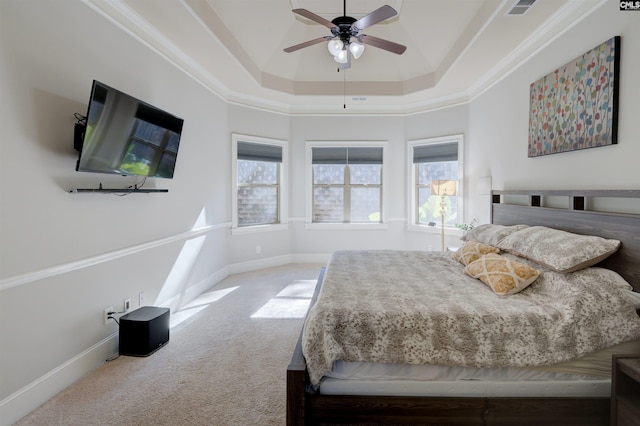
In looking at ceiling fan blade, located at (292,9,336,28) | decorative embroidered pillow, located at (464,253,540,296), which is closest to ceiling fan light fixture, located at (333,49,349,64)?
ceiling fan blade, located at (292,9,336,28)

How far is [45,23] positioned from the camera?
6.89 feet

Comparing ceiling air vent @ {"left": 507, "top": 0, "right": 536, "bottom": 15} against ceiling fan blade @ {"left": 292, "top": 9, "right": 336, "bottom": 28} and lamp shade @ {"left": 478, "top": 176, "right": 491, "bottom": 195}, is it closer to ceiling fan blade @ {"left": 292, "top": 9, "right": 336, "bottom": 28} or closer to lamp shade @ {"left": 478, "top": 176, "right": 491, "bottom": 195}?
ceiling fan blade @ {"left": 292, "top": 9, "right": 336, "bottom": 28}

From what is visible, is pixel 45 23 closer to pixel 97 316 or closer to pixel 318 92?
pixel 97 316

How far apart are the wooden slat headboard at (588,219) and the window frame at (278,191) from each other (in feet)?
11.4

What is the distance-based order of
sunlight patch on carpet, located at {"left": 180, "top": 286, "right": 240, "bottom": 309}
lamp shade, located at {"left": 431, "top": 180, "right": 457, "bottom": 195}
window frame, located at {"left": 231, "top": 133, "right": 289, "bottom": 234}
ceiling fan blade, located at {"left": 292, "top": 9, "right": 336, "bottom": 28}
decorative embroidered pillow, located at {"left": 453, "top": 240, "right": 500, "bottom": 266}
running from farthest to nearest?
window frame, located at {"left": 231, "top": 133, "right": 289, "bottom": 234}, lamp shade, located at {"left": 431, "top": 180, "right": 457, "bottom": 195}, sunlight patch on carpet, located at {"left": 180, "top": 286, "right": 240, "bottom": 309}, decorative embroidered pillow, located at {"left": 453, "top": 240, "right": 500, "bottom": 266}, ceiling fan blade, located at {"left": 292, "top": 9, "right": 336, "bottom": 28}

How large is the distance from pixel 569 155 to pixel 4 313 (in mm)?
4078

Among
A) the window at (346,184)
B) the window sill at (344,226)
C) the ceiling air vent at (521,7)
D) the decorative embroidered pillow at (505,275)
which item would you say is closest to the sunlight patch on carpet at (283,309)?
the decorative embroidered pillow at (505,275)

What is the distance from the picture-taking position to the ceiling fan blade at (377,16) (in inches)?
93.1

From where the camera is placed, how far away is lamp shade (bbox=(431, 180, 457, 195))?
4715 millimetres

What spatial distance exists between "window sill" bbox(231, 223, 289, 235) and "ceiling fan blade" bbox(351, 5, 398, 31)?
11.3 ft

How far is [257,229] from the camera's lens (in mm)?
5453

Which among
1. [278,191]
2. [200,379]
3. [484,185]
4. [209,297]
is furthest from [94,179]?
[484,185]

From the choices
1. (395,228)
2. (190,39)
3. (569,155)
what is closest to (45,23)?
(190,39)

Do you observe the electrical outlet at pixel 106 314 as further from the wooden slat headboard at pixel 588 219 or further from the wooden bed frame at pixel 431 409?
the wooden slat headboard at pixel 588 219
